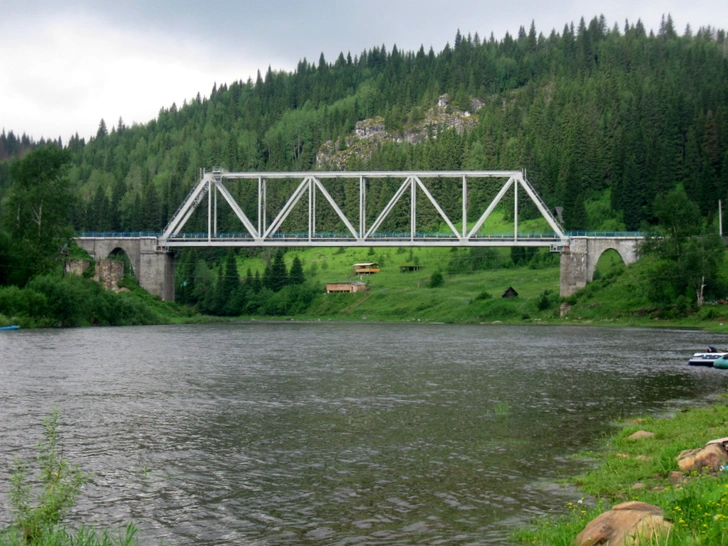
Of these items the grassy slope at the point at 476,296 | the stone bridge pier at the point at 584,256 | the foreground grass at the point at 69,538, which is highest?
the stone bridge pier at the point at 584,256

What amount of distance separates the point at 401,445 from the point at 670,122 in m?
122

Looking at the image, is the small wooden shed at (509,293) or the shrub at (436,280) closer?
the small wooden shed at (509,293)

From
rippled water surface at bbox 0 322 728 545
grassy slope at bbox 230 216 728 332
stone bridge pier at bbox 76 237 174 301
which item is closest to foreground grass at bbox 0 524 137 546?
rippled water surface at bbox 0 322 728 545

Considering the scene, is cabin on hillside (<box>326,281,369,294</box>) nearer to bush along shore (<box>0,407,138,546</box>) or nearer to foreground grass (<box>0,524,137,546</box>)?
bush along shore (<box>0,407,138,546</box>)

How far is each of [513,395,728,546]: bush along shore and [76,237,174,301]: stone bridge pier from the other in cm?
8400

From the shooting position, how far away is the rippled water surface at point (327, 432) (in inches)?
479

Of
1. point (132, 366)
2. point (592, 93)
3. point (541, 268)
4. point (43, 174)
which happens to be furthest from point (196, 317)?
point (592, 93)

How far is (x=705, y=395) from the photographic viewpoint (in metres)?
25.2

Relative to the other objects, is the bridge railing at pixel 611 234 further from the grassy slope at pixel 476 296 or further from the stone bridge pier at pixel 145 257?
the stone bridge pier at pixel 145 257

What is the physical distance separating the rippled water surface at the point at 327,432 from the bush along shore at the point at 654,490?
0.67 meters

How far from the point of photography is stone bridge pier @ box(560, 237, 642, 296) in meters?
89.0

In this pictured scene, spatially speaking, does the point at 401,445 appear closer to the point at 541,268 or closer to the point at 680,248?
the point at 680,248

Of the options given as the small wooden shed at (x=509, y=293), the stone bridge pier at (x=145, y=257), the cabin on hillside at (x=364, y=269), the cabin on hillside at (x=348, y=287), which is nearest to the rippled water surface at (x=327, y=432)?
the small wooden shed at (x=509, y=293)

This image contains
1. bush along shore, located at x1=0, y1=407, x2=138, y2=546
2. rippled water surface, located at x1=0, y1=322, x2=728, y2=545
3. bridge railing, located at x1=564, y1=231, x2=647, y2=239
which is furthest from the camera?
bridge railing, located at x1=564, y1=231, x2=647, y2=239
